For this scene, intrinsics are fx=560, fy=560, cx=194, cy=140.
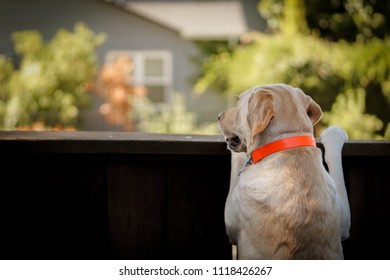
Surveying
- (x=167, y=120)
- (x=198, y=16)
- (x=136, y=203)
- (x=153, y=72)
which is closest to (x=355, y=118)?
(x=167, y=120)

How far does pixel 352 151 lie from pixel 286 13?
370 inches

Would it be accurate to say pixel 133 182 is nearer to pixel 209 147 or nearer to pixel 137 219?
pixel 137 219

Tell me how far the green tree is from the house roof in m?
4.19

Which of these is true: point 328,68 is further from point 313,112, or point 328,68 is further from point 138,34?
point 313,112

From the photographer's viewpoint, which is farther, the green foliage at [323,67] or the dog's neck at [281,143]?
the green foliage at [323,67]

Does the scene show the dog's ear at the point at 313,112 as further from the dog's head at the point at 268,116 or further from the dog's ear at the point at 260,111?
the dog's ear at the point at 260,111

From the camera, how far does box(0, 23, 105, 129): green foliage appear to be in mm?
13156

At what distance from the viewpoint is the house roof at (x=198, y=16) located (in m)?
15.7

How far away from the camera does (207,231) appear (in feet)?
7.76

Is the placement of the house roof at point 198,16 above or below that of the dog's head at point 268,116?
above

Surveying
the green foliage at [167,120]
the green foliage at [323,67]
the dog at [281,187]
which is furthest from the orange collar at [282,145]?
the green foliage at [167,120]

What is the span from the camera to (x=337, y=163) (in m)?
2.23

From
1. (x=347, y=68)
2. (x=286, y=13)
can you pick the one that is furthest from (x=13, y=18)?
(x=347, y=68)

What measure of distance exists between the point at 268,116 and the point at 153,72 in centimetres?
1488
